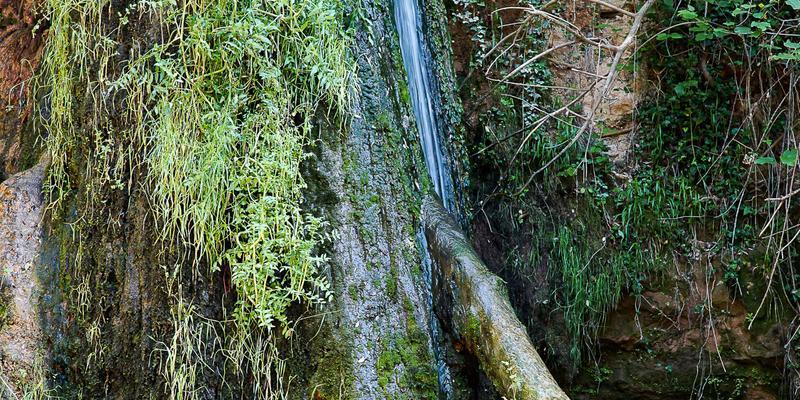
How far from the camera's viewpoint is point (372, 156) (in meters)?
2.63

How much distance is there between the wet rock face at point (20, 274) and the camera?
279 centimetres

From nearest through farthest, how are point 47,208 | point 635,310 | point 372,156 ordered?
point 372,156, point 47,208, point 635,310

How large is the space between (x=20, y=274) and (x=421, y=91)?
6.26ft

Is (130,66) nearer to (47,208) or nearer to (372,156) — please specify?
(47,208)

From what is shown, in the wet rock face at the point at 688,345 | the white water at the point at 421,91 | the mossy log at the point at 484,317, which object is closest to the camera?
the mossy log at the point at 484,317

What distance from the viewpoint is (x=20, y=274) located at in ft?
9.50

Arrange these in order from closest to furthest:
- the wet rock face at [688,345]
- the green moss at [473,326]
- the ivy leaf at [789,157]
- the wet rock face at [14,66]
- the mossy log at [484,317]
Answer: the mossy log at [484,317]
the green moss at [473,326]
the wet rock face at [14,66]
the ivy leaf at [789,157]
the wet rock face at [688,345]

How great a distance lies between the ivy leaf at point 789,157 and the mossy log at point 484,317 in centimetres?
252

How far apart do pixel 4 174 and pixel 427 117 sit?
6.45 feet

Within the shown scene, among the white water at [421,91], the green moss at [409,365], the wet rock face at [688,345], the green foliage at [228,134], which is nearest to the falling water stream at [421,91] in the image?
the white water at [421,91]

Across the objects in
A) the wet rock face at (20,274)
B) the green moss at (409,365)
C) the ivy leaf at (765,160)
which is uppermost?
the wet rock face at (20,274)

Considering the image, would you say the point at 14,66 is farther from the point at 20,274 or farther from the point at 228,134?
the point at 228,134

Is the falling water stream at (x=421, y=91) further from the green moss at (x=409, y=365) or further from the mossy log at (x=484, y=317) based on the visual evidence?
the green moss at (x=409, y=365)

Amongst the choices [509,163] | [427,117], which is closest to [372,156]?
[427,117]
